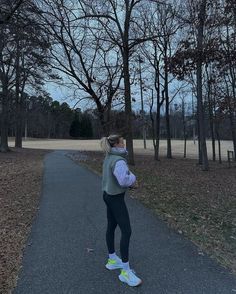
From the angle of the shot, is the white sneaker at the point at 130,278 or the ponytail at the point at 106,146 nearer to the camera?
the white sneaker at the point at 130,278

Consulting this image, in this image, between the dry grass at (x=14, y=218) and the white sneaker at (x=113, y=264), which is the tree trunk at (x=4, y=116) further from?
the white sneaker at (x=113, y=264)

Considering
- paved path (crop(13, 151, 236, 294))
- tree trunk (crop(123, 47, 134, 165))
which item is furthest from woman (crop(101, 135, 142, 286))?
tree trunk (crop(123, 47, 134, 165))

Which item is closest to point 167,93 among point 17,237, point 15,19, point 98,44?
point 98,44

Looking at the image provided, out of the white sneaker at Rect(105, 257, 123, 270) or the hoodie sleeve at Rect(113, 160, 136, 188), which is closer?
the hoodie sleeve at Rect(113, 160, 136, 188)

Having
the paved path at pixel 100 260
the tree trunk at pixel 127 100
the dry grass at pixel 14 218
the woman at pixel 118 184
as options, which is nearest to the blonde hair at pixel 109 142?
the woman at pixel 118 184

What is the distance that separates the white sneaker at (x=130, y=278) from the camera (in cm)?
514

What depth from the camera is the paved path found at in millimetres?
5105

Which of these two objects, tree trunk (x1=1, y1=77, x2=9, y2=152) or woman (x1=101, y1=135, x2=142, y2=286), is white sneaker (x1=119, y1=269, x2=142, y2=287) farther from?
tree trunk (x1=1, y1=77, x2=9, y2=152)

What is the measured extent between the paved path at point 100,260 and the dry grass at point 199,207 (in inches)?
14.4

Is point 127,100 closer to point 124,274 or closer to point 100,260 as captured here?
point 100,260

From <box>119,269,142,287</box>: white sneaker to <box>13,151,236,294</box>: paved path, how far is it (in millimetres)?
72

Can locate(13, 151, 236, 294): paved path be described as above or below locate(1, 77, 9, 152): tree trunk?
below

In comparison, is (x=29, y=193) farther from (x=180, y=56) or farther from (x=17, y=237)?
(x=180, y=56)

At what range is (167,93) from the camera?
32281mm
